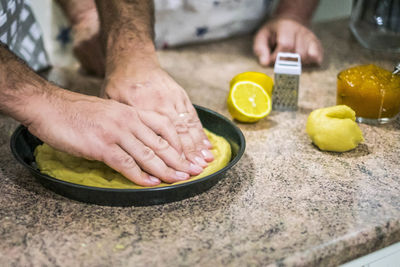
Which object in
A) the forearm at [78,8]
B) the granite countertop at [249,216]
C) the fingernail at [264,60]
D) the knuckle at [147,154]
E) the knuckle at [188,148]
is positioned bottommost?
the granite countertop at [249,216]

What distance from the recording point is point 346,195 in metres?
0.89

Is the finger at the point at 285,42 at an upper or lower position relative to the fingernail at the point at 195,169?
upper

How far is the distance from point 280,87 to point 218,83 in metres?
0.27

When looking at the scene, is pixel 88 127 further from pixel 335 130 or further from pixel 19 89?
pixel 335 130

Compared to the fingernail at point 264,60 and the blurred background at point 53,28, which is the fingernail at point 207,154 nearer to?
the fingernail at point 264,60

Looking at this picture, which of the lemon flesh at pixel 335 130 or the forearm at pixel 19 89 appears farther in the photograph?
the lemon flesh at pixel 335 130

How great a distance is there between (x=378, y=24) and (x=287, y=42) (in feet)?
1.17

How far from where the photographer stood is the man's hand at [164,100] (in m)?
0.97

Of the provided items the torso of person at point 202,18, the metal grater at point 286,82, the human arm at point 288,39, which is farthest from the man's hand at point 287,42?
the metal grater at point 286,82

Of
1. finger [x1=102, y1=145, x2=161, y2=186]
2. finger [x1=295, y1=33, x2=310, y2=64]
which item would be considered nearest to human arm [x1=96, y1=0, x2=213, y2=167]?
finger [x1=102, y1=145, x2=161, y2=186]

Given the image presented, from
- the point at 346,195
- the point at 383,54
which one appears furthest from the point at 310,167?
the point at 383,54

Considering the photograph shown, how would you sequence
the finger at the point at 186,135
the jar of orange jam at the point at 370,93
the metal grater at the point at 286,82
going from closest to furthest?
the finger at the point at 186,135 < the jar of orange jam at the point at 370,93 < the metal grater at the point at 286,82

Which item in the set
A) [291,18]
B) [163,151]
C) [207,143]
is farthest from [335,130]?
[291,18]

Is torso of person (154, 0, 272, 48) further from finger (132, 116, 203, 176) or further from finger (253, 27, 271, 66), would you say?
finger (132, 116, 203, 176)
